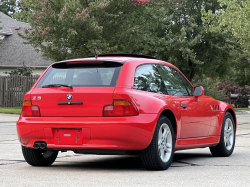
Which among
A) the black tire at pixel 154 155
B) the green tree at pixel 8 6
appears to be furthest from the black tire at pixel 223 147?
the green tree at pixel 8 6

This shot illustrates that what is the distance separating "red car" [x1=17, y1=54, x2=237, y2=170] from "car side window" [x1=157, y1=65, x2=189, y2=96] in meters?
0.02

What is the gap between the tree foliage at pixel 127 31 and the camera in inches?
1085

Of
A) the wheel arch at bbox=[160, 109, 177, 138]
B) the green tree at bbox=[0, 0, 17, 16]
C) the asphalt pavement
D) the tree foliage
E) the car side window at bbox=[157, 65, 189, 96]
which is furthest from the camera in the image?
the green tree at bbox=[0, 0, 17, 16]

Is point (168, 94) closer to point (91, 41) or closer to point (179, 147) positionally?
point (179, 147)

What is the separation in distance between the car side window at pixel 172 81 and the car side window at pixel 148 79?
144mm

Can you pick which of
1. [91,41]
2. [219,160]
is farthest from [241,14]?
[219,160]

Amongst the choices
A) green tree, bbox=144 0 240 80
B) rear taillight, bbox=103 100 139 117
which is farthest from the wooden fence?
rear taillight, bbox=103 100 139 117

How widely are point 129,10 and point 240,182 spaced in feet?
77.8

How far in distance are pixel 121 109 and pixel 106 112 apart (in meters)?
0.20

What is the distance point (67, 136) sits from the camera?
7.22 metres

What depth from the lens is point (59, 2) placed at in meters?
28.4

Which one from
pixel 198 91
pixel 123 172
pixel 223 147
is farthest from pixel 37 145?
pixel 223 147

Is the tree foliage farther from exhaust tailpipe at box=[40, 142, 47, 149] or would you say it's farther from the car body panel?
exhaust tailpipe at box=[40, 142, 47, 149]

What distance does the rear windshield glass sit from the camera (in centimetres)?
739
